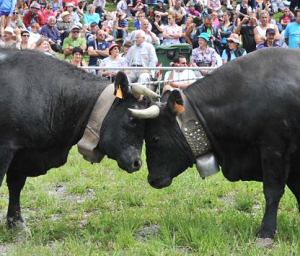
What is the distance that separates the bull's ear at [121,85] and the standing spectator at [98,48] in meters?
11.4

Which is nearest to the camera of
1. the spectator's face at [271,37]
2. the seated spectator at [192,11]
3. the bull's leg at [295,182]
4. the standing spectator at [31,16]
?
the bull's leg at [295,182]

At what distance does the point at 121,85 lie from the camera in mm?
6070

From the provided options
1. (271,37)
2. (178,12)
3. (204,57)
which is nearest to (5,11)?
(204,57)

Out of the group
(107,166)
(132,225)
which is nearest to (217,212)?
(132,225)

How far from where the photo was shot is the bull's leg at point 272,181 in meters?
5.86

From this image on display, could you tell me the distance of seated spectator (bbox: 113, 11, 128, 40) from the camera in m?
23.1

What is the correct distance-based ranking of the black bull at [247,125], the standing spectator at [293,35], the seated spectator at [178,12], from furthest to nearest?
the seated spectator at [178,12]
the standing spectator at [293,35]
the black bull at [247,125]

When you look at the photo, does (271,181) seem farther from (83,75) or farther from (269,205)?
(83,75)

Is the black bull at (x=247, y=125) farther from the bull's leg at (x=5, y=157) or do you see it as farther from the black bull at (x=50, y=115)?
the bull's leg at (x=5, y=157)

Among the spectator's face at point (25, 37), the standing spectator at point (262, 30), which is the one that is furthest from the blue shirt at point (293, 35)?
the spectator's face at point (25, 37)

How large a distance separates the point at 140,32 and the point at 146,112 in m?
10.5

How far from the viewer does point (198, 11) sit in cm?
2645

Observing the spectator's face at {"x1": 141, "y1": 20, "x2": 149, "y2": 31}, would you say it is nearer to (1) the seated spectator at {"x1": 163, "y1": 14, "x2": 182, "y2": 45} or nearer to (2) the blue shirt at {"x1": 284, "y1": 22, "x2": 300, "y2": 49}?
(1) the seated spectator at {"x1": 163, "y1": 14, "x2": 182, "y2": 45}

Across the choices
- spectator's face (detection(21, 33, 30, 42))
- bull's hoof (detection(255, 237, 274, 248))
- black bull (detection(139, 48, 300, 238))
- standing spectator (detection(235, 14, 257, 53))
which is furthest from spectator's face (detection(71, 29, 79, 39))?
bull's hoof (detection(255, 237, 274, 248))
